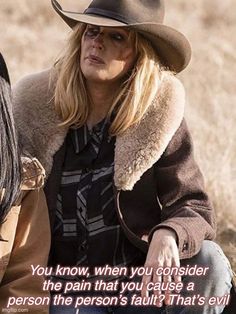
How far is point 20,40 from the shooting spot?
29.9 ft

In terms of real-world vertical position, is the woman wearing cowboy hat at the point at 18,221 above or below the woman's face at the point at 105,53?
below

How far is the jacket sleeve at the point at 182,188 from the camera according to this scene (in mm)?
3350

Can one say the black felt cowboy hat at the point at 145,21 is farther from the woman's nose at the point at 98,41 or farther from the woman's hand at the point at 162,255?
the woman's hand at the point at 162,255

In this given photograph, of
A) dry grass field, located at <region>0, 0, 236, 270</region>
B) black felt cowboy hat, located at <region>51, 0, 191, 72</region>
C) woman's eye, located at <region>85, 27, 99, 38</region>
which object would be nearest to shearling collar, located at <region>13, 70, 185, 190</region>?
black felt cowboy hat, located at <region>51, 0, 191, 72</region>

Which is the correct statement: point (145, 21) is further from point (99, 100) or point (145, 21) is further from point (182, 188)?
point (182, 188)

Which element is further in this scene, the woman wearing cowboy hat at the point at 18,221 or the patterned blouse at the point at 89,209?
the patterned blouse at the point at 89,209

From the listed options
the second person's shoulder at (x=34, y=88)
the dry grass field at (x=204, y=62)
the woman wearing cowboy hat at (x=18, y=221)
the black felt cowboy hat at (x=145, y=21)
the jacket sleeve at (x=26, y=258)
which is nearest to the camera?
the woman wearing cowboy hat at (x=18, y=221)

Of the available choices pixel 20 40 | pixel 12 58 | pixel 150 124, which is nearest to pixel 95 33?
pixel 150 124

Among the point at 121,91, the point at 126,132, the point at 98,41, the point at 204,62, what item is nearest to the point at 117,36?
the point at 98,41

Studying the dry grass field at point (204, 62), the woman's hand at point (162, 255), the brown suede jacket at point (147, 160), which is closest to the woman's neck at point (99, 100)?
the brown suede jacket at point (147, 160)

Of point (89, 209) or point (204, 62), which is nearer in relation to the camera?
point (89, 209)

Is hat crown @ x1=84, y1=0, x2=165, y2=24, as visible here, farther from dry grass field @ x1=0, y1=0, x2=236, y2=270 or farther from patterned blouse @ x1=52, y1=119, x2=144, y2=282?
dry grass field @ x1=0, y1=0, x2=236, y2=270

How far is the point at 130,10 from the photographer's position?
3.38m

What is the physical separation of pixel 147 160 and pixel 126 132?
140 mm
